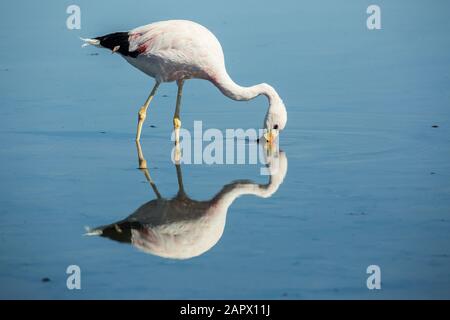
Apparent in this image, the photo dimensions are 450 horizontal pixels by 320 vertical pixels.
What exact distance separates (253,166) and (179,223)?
7.33 ft

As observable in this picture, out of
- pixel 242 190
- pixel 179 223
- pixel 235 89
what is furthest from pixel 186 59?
pixel 179 223

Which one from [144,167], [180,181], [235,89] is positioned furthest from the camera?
[235,89]

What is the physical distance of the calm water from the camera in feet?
24.1

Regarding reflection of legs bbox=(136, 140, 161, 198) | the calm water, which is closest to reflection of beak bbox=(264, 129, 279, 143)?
the calm water

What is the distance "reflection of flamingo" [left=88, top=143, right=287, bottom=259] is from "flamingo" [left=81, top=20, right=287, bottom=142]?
166cm

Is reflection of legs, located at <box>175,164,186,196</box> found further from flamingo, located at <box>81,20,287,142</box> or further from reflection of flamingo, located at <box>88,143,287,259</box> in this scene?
flamingo, located at <box>81,20,287,142</box>

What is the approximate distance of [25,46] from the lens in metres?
16.3

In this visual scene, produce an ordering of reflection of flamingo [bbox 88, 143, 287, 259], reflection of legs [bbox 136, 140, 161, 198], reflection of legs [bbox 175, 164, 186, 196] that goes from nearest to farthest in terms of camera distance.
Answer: reflection of flamingo [bbox 88, 143, 287, 259] → reflection of legs [bbox 175, 164, 186, 196] → reflection of legs [bbox 136, 140, 161, 198]

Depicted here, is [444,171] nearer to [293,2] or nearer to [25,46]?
[25,46]

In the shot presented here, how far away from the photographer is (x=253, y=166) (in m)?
10.5

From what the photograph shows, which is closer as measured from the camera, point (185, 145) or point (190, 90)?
point (185, 145)

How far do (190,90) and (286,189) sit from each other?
475 centimetres

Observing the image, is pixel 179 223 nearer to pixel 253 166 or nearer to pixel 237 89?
pixel 253 166

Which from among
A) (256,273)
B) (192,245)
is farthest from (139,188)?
(256,273)
